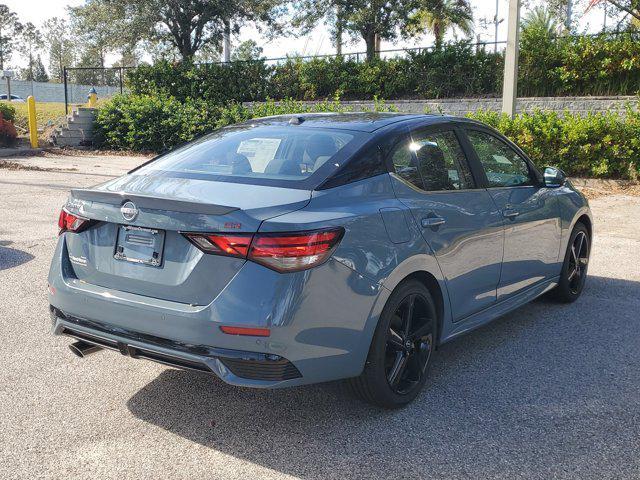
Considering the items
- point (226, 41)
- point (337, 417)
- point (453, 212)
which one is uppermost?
point (226, 41)

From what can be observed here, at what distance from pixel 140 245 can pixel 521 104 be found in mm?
16435

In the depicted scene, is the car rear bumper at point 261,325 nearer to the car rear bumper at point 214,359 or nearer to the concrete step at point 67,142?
the car rear bumper at point 214,359

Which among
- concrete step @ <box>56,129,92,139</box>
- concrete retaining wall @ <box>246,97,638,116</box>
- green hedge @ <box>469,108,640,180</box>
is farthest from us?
concrete step @ <box>56,129,92,139</box>

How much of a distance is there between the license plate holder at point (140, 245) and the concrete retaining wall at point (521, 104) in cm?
1437

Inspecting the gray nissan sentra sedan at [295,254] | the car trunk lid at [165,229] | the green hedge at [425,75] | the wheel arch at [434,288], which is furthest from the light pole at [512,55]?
the car trunk lid at [165,229]

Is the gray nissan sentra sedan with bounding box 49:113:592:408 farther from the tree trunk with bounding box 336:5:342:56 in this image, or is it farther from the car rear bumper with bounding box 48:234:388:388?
the tree trunk with bounding box 336:5:342:56

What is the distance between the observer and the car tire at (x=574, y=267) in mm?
5828

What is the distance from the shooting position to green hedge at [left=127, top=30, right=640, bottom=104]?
17.5 m

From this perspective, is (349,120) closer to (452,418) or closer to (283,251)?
(283,251)

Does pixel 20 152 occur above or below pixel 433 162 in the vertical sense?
below

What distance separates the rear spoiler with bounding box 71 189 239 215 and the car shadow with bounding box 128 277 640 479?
3.79 feet

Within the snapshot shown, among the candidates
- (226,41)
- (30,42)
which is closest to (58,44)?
(30,42)

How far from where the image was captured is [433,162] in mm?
4289

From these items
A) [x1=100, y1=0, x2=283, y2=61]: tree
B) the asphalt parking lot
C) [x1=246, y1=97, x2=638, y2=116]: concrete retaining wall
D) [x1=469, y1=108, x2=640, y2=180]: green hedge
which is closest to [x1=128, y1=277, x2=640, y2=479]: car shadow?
the asphalt parking lot
